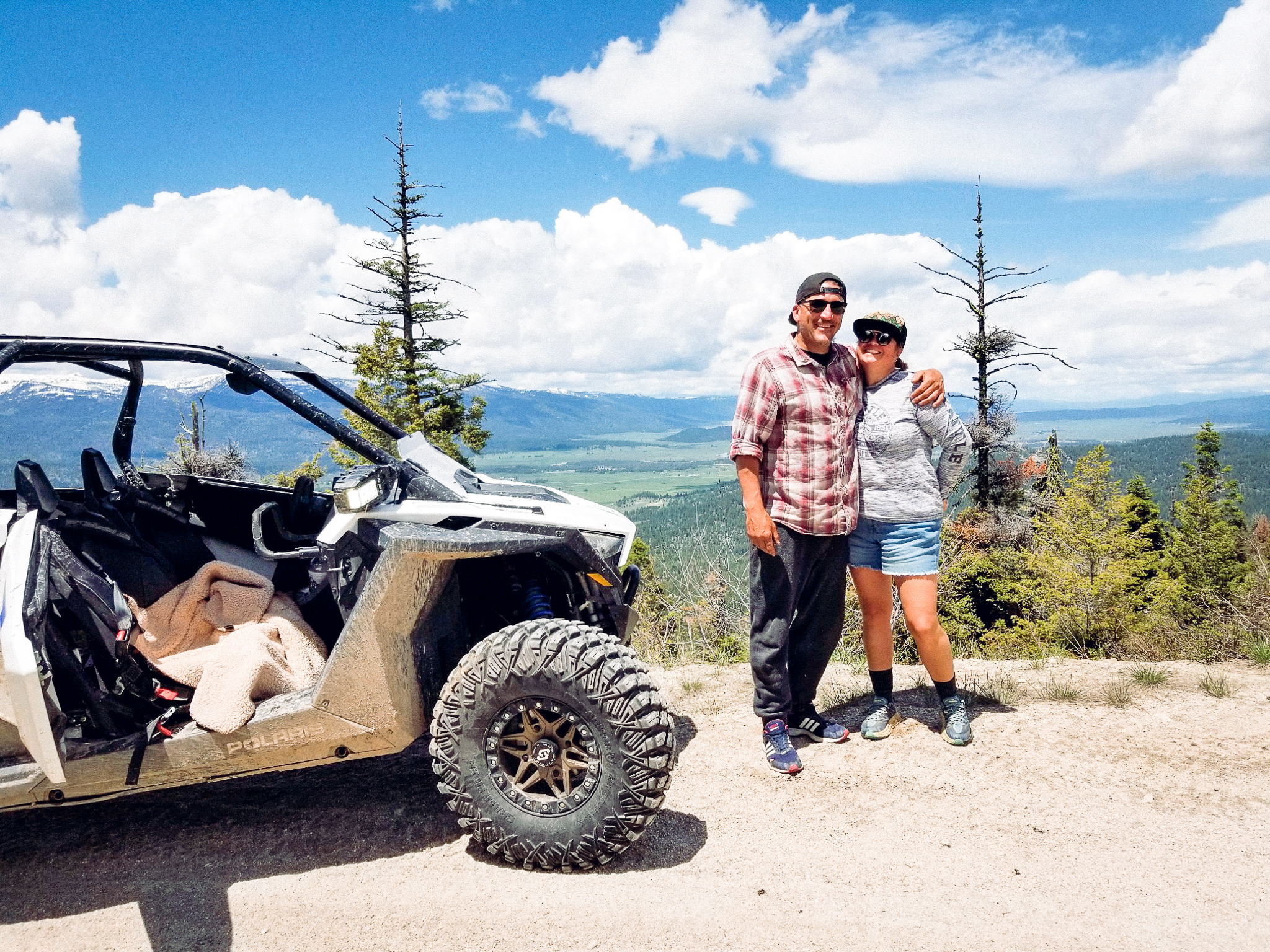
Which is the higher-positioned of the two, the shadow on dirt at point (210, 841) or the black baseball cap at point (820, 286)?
the black baseball cap at point (820, 286)

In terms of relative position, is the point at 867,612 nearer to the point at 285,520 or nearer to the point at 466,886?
the point at 466,886

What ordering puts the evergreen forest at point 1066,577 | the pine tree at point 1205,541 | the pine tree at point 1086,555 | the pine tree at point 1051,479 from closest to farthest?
the evergreen forest at point 1066,577
the pine tree at point 1086,555
the pine tree at point 1051,479
the pine tree at point 1205,541

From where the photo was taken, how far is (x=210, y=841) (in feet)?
12.1

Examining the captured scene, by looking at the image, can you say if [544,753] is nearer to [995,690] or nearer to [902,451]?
[902,451]

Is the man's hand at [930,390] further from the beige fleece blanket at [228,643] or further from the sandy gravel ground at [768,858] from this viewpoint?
the beige fleece blanket at [228,643]

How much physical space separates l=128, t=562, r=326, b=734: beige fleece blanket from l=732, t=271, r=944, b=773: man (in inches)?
89.1

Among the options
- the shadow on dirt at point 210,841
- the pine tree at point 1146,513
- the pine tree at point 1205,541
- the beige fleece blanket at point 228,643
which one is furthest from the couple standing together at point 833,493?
the pine tree at point 1146,513

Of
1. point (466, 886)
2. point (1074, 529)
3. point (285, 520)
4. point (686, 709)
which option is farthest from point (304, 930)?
point (1074, 529)

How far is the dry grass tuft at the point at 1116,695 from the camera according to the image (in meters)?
4.73

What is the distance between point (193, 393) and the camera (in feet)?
14.5

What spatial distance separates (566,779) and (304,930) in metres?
1.10

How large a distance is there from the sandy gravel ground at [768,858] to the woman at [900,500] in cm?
49

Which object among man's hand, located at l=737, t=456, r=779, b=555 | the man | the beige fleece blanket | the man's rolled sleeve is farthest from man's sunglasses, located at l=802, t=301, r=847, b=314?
the beige fleece blanket

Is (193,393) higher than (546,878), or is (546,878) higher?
(193,393)
